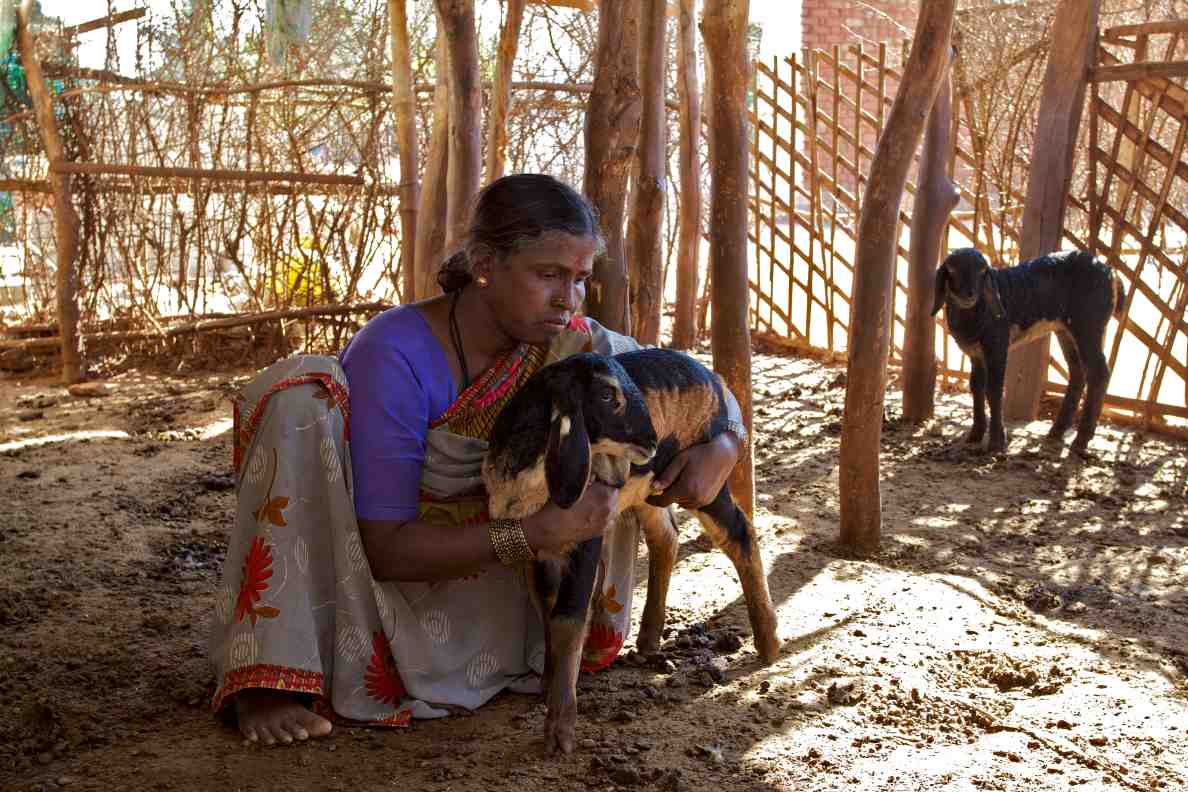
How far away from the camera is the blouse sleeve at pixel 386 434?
2.56 m

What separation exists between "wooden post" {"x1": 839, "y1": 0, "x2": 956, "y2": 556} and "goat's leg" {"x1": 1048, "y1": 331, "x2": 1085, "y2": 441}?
262cm

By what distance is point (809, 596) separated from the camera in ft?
11.9

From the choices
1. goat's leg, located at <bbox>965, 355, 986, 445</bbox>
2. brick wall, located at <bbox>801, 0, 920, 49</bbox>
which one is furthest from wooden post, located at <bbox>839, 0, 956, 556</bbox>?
brick wall, located at <bbox>801, 0, 920, 49</bbox>

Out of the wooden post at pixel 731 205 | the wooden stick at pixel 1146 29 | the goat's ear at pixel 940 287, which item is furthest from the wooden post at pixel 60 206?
the wooden stick at pixel 1146 29

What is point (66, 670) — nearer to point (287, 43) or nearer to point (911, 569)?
point (911, 569)

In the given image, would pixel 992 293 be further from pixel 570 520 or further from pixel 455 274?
pixel 570 520

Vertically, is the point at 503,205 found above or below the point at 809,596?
above

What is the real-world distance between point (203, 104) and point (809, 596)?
19.4 ft

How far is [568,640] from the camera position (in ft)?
8.25

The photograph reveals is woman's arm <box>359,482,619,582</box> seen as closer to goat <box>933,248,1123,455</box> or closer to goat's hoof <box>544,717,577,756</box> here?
goat's hoof <box>544,717,577,756</box>

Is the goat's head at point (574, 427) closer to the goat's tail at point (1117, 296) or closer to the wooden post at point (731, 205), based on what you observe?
the wooden post at point (731, 205)

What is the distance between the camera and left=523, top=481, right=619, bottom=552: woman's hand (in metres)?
2.47

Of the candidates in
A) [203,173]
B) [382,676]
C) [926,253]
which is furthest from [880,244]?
[203,173]

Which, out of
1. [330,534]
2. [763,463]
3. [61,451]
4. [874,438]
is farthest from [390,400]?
[61,451]
